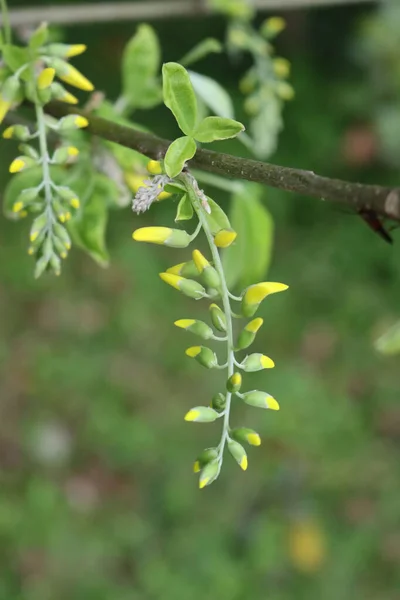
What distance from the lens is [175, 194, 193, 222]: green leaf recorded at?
1.93 feet

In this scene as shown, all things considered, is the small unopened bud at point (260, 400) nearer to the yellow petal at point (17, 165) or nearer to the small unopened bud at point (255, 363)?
the small unopened bud at point (255, 363)

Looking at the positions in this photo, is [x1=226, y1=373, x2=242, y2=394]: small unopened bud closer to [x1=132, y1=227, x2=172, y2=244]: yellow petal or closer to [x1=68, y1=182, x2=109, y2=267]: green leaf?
[x1=132, y1=227, x2=172, y2=244]: yellow petal

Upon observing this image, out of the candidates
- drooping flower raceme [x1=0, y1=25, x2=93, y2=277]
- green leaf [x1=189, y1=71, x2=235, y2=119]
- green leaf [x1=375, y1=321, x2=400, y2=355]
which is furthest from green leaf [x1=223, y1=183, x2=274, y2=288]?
green leaf [x1=375, y1=321, x2=400, y2=355]

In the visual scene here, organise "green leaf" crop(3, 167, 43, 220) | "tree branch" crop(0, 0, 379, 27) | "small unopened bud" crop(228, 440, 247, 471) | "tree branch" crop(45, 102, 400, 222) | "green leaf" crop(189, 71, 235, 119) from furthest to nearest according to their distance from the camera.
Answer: "tree branch" crop(0, 0, 379, 27) → "green leaf" crop(189, 71, 235, 119) → "green leaf" crop(3, 167, 43, 220) → "small unopened bud" crop(228, 440, 247, 471) → "tree branch" crop(45, 102, 400, 222)

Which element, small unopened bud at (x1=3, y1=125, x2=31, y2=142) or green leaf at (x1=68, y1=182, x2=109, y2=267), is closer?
small unopened bud at (x1=3, y1=125, x2=31, y2=142)

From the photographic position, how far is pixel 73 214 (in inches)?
36.4

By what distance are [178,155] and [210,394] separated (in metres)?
2.22

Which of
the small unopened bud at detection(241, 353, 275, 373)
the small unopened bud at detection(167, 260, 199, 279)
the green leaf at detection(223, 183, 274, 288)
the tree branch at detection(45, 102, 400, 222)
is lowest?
the green leaf at detection(223, 183, 274, 288)

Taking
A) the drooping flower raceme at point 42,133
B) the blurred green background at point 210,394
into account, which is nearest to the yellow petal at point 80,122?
the drooping flower raceme at point 42,133

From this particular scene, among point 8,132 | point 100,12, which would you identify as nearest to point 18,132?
point 8,132

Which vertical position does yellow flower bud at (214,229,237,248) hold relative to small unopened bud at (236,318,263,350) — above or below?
above

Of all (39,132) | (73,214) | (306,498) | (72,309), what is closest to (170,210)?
(72,309)

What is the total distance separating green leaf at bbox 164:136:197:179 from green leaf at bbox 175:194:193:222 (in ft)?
0.07

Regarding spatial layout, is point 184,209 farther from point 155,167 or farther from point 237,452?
point 237,452
